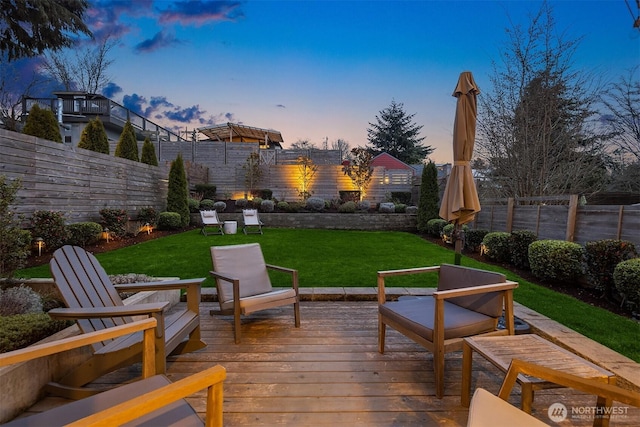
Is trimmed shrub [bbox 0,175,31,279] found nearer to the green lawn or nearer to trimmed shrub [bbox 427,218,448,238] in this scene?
the green lawn

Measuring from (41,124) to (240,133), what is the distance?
14539mm

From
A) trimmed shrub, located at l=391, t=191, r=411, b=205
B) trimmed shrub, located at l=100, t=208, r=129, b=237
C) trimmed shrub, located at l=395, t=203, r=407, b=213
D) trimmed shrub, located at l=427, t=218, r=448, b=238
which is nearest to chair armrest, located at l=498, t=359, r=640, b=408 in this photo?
trimmed shrub, located at l=100, t=208, r=129, b=237

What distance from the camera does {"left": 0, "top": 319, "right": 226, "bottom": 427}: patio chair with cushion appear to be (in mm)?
898

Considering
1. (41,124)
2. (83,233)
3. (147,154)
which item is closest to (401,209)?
(147,154)

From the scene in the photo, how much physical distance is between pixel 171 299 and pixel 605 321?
467cm

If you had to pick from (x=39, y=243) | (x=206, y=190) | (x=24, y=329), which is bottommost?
(x=39, y=243)

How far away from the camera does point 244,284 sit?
3.12m

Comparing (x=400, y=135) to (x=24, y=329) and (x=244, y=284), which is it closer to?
(x=244, y=284)

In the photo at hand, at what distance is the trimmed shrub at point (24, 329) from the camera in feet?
5.99

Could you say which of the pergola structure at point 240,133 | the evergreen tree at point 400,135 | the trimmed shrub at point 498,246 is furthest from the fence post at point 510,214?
the evergreen tree at point 400,135

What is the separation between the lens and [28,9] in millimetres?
7215

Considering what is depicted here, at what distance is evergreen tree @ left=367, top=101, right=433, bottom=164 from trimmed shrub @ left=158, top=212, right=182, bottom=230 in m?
21.7

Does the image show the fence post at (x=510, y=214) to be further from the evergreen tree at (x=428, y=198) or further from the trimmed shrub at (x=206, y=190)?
the trimmed shrub at (x=206, y=190)

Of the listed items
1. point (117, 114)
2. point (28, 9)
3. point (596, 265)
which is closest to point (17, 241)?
point (596, 265)
